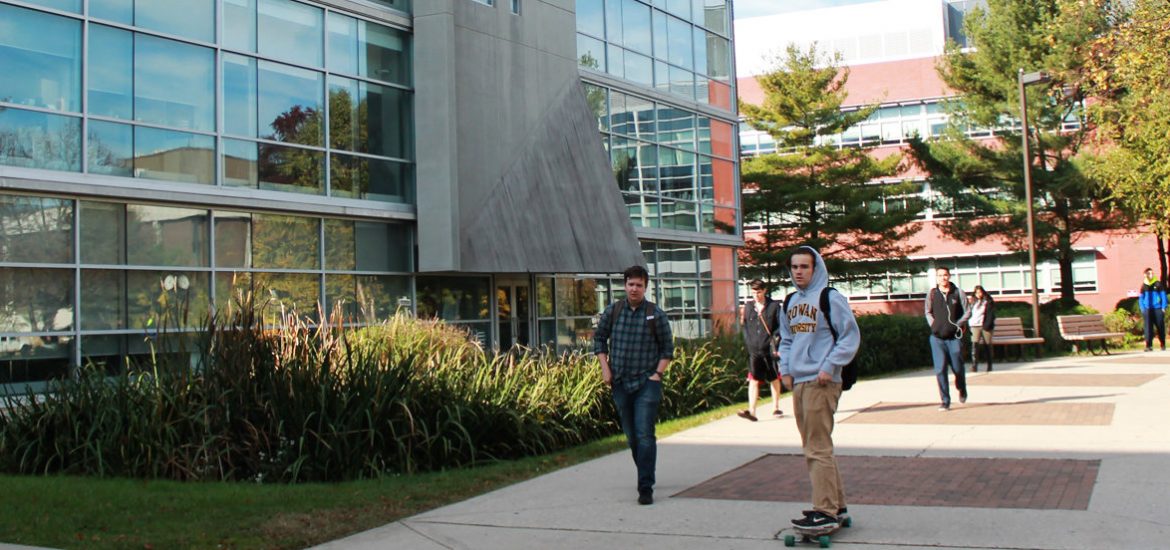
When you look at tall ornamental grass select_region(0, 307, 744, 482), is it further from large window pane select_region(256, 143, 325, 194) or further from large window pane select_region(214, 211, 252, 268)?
large window pane select_region(256, 143, 325, 194)

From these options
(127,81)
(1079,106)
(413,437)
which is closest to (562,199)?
(127,81)

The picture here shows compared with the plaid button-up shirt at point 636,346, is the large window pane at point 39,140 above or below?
above

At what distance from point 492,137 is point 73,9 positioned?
25.8ft

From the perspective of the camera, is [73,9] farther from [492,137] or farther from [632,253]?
[632,253]

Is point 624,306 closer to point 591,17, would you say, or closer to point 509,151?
point 509,151

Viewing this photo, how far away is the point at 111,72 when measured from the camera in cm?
1584

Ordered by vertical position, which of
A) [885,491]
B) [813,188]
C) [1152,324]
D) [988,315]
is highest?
[813,188]

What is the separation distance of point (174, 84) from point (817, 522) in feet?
43.1

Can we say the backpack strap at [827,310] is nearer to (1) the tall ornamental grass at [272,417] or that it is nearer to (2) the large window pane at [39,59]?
(1) the tall ornamental grass at [272,417]

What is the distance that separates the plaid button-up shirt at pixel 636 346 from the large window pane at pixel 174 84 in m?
10.3

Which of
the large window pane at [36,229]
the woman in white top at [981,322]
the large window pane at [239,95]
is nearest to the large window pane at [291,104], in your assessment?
the large window pane at [239,95]

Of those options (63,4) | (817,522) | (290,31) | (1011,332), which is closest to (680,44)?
(1011,332)

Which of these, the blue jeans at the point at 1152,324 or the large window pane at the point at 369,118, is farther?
the blue jeans at the point at 1152,324

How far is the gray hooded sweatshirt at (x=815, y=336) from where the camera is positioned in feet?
23.3
